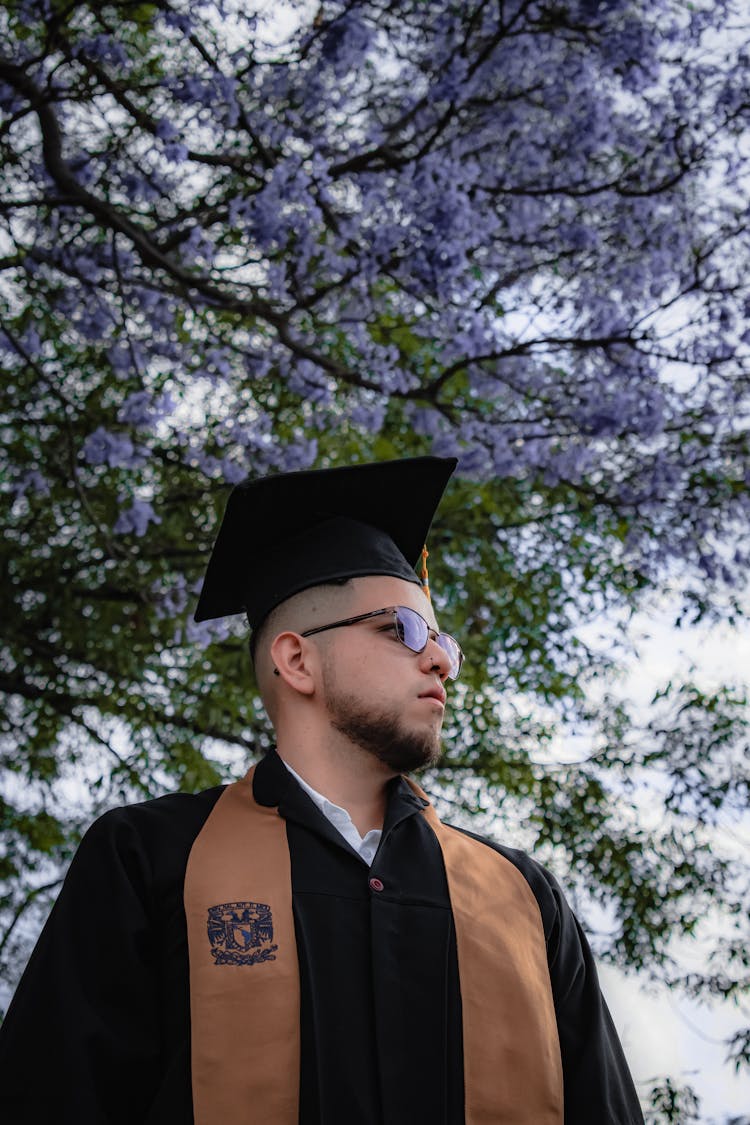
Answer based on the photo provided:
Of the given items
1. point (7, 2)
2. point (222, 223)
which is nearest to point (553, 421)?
point (222, 223)

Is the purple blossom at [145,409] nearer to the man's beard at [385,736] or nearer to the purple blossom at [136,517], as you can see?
the purple blossom at [136,517]

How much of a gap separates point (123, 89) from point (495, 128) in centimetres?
196

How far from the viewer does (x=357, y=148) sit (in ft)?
17.6

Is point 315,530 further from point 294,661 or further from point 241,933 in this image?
point 241,933

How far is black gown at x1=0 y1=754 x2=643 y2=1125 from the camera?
6.27 feet

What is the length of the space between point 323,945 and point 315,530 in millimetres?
973

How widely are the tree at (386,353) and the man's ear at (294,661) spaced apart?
2350mm

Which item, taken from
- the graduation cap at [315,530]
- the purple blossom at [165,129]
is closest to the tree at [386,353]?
the purple blossom at [165,129]

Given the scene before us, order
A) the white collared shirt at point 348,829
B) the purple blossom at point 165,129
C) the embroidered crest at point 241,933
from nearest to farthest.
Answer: the embroidered crest at point 241,933, the white collared shirt at point 348,829, the purple blossom at point 165,129

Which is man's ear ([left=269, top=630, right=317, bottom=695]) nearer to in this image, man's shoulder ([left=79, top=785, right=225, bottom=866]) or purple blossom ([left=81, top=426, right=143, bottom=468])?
man's shoulder ([left=79, top=785, right=225, bottom=866])

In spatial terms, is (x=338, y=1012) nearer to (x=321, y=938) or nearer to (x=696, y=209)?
(x=321, y=938)

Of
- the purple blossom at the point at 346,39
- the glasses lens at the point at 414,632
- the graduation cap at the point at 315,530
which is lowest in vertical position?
the glasses lens at the point at 414,632

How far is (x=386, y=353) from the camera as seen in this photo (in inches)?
205

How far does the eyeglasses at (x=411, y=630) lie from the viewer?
2383mm
